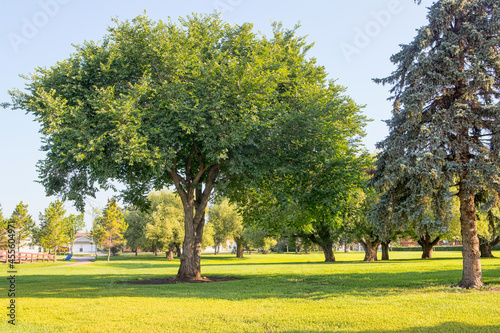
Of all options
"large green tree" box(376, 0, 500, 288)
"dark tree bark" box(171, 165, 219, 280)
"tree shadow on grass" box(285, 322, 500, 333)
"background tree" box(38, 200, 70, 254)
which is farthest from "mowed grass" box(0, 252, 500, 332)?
"background tree" box(38, 200, 70, 254)

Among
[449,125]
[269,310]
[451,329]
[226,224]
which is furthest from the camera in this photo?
[226,224]

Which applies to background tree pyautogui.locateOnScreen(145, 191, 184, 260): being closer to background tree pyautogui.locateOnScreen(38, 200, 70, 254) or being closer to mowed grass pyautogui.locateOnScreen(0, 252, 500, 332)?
background tree pyautogui.locateOnScreen(38, 200, 70, 254)

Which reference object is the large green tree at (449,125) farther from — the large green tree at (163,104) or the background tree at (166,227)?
the background tree at (166,227)

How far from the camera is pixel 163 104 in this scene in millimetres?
16688

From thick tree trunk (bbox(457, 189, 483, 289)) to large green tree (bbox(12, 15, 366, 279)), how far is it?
7046 mm

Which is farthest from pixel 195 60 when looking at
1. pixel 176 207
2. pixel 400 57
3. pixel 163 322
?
pixel 176 207

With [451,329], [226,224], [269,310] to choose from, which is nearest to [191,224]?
[269,310]

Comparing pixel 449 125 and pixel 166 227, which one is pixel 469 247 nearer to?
pixel 449 125

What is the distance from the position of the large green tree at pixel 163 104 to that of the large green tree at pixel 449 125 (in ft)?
15.0

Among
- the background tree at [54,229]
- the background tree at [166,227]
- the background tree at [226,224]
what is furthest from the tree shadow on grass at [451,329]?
the background tree at [226,224]

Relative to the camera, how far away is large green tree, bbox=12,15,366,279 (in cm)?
1522

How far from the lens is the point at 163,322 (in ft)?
27.8

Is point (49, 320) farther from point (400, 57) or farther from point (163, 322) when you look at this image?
point (400, 57)

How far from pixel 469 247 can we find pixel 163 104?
1374cm
